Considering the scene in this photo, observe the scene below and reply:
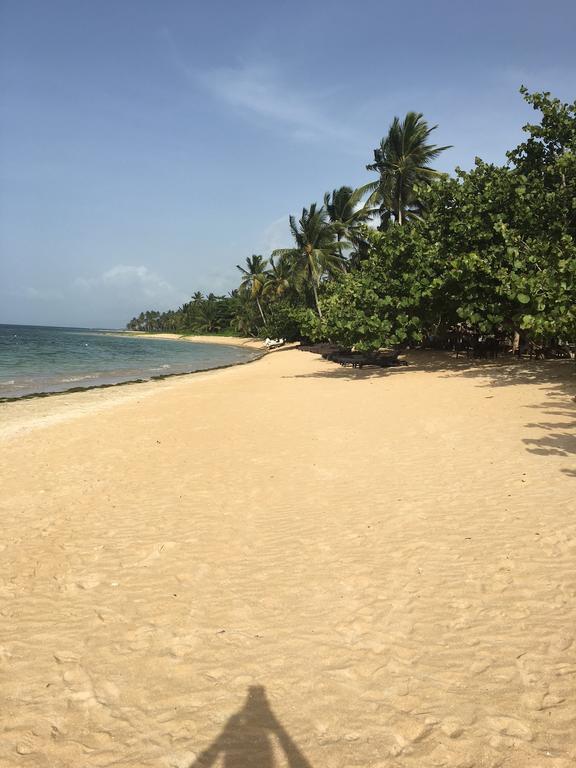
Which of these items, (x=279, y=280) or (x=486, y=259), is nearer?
(x=486, y=259)

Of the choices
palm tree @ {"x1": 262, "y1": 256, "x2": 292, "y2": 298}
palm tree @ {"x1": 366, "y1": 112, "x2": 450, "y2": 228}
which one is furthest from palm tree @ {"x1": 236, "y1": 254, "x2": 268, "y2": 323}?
palm tree @ {"x1": 366, "y1": 112, "x2": 450, "y2": 228}

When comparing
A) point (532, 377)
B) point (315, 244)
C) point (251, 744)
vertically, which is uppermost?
point (315, 244)

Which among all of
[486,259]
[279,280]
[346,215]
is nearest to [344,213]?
[346,215]

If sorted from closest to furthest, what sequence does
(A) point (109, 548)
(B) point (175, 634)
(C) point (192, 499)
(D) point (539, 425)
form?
(B) point (175, 634) → (A) point (109, 548) → (C) point (192, 499) → (D) point (539, 425)

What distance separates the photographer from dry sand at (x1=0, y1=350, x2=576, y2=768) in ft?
9.36

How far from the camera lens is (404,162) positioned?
3159 cm

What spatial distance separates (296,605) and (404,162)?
33.2 m

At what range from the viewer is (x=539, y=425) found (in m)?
9.66

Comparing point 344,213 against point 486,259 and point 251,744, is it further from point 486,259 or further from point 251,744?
point 251,744

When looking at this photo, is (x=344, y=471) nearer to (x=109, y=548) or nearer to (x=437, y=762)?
(x=109, y=548)

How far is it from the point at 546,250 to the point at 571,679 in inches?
548

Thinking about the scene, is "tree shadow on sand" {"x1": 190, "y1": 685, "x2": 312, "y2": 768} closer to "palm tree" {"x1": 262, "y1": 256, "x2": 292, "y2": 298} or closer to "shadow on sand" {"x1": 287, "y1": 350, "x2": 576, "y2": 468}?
"shadow on sand" {"x1": 287, "y1": 350, "x2": 576, "y2": 468}

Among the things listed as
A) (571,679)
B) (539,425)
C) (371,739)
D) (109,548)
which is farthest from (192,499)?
(539,425)

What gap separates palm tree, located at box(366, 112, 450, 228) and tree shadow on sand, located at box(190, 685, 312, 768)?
32648 mm
